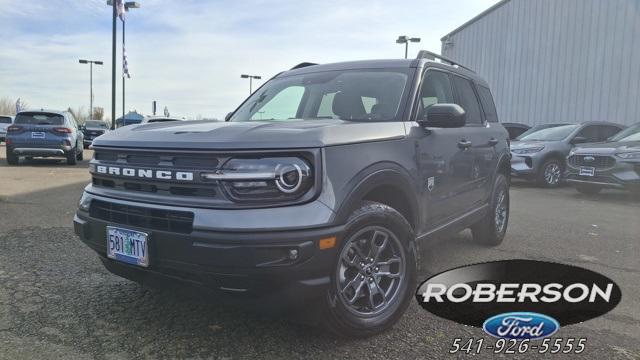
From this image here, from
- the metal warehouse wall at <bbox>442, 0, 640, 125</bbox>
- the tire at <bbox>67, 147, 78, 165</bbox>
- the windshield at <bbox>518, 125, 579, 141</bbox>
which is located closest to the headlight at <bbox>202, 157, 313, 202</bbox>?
the windshield at <bbox>518, 125, 579, 141</bbox>

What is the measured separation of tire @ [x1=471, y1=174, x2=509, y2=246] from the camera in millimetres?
5297

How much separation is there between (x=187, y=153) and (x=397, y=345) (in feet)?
5.27

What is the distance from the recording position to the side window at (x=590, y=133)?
1235cm

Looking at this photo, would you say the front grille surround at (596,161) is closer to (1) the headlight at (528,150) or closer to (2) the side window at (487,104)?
(1) the headlight at (528,150)

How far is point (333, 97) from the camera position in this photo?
13.3 feet

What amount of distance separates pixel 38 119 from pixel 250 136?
13758mm

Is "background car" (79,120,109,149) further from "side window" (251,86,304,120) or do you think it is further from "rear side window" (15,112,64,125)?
"side window" (251,86,304,120)

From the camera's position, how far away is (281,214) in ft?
8.40

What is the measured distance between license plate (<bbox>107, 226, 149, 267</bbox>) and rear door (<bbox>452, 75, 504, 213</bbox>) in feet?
8.07

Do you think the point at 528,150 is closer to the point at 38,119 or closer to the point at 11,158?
the point at 38,119

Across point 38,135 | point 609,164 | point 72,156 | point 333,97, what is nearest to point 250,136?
point 333,97

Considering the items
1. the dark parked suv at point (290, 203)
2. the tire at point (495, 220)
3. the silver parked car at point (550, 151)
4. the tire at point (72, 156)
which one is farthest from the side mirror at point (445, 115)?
the tire at point (72, 156)

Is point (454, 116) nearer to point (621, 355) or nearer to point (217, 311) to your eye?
point (621, 355)

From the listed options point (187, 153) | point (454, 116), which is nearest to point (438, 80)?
point (454, 116)
